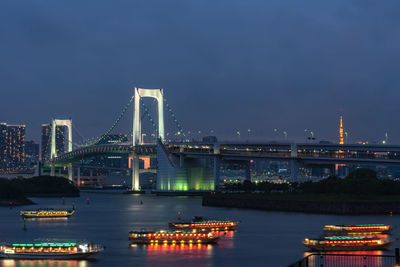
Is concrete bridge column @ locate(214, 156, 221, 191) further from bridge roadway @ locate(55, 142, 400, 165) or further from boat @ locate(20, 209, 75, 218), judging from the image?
boat @ locate(20, 209, 75, 218)

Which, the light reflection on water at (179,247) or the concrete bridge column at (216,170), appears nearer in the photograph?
the light reflection on water at (179,247)

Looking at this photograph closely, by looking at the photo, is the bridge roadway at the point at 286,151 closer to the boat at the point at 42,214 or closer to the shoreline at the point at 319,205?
the shoreline at the point at 319,205

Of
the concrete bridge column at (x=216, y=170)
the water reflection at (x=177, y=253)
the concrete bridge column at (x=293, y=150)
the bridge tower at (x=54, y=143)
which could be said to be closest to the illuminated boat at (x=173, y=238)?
the water reflection at (x=177, y=253)

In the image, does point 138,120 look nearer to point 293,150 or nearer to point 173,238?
point 293,150

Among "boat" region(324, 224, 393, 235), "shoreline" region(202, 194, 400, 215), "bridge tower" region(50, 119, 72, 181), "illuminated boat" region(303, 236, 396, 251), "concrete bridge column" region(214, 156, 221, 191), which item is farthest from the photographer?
"bridge tower" region(50, 119, 72, 181)

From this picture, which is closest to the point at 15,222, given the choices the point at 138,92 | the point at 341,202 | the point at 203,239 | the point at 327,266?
the point at 203,239

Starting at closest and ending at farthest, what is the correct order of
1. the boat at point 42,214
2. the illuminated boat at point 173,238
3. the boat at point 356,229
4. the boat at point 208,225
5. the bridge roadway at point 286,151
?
1. the illuminated boat at point 173,238
2. the boat at point 356,229
3. the boat at point 208,225
4. the boat at point 42,214
5. the bridge roadway at point 286,151

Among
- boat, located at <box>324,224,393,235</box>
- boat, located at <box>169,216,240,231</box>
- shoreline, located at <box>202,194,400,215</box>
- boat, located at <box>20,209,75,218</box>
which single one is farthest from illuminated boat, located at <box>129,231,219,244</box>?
shoreline, located at <box>202,194,400,215</box>
